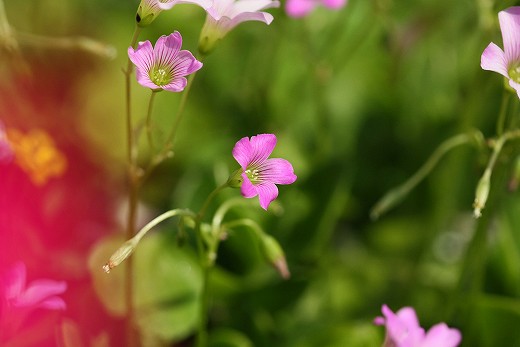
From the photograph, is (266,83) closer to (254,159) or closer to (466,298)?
(466,298)

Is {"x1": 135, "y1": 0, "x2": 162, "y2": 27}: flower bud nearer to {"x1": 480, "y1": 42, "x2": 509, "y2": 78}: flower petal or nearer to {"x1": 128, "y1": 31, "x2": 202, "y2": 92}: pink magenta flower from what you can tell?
{"x1": 128, "y1": 31, "x2": 202, "y2": 92}: pink magenta flower

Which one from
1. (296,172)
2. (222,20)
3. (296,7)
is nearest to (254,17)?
(222,20)

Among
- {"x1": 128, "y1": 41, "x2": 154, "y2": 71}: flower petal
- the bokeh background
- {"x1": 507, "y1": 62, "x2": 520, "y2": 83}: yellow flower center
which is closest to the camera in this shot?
{"x1": 128, "y1": 41, "x2": 154, "y2": 71}: flower petal

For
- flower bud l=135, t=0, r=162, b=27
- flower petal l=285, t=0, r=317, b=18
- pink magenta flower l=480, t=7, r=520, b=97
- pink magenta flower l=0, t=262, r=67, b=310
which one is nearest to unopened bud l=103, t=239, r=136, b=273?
pink magenta flower l=0, t=262, r=67, b=310

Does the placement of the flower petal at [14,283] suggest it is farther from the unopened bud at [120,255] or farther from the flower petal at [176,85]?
the flower petal at [176,85]

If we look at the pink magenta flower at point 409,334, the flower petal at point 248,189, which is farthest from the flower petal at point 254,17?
the pink magenta flower at point 409,334

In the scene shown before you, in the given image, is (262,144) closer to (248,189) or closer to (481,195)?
(248,189)
